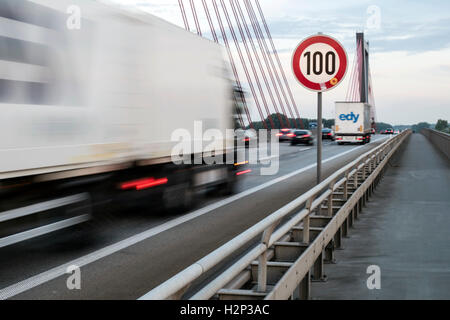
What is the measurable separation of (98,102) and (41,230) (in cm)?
182

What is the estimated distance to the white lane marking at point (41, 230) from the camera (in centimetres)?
611

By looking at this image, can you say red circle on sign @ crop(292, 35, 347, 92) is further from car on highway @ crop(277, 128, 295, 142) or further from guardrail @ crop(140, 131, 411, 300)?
car on highway @ crop(277, 128, 295, 142)

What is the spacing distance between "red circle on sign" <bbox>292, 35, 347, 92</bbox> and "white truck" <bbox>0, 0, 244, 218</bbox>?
2.37 metres

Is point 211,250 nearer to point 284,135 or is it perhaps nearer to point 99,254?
point 99,254

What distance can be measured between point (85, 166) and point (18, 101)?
4.58ft

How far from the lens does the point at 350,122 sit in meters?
47.4

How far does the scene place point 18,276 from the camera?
6301mm

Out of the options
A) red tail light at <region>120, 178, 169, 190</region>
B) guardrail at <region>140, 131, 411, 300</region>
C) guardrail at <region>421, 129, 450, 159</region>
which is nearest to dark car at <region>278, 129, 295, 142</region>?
guardrail at <region>421, 129, 450, 159</region>

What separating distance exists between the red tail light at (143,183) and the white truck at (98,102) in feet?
0.05
